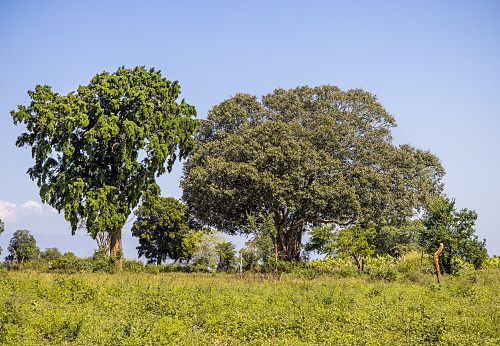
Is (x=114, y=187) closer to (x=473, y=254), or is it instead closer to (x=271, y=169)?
(x=271, y=169)

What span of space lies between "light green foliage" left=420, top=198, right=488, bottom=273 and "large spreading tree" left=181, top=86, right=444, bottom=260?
21.5 ft

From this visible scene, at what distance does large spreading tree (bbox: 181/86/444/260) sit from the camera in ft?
109

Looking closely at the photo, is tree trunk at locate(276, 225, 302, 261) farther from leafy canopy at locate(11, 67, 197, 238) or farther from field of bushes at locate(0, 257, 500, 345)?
field of bushes at locate(0, 257, 500, 345)

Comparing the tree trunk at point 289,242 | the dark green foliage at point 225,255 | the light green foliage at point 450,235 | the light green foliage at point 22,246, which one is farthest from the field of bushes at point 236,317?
the light green foliage at point 22,246

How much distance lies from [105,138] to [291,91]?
18.6 m

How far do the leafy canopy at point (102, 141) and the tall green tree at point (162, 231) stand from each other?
19301 mm

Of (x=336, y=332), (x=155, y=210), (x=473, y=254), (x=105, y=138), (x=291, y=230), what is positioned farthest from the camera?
(x=155, y=210)

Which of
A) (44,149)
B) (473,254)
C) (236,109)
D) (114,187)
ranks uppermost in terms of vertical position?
(236,109)

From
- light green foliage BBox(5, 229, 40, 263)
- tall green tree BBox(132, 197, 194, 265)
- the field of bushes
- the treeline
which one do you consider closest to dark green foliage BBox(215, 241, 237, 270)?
the treeline

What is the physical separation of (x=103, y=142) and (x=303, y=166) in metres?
15.4

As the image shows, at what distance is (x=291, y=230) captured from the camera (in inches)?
1492

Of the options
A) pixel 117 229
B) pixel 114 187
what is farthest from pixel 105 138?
pixel 117 229

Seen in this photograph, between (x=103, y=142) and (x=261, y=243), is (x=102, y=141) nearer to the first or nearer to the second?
(x=103, y=142)

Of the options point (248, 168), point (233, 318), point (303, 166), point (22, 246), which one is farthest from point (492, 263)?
point (22, 246)
